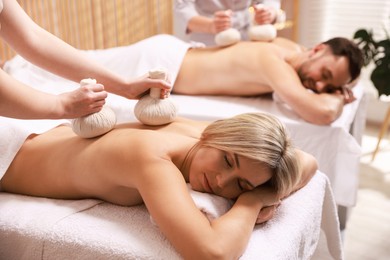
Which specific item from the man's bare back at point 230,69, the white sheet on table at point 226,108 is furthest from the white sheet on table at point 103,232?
the man's bare back at point 230,69

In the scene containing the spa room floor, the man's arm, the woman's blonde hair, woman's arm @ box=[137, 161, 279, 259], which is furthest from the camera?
the spa room floor

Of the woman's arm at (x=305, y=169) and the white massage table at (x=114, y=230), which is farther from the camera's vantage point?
the woman's arm at (x=305, y=169)

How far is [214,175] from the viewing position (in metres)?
1.23

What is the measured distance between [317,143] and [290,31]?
2.02 metres

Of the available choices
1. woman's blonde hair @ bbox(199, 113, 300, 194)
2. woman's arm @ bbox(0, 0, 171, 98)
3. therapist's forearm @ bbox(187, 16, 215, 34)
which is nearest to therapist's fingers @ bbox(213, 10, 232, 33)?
therapist's forearm @ bbox(187, 16, 215, 34)

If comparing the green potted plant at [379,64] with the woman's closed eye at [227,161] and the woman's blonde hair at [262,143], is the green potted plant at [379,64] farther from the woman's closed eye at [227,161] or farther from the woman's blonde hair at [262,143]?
the woman's closed eye at [227,161]

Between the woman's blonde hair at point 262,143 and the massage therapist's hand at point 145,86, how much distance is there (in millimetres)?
246

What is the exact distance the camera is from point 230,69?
230 centimetres

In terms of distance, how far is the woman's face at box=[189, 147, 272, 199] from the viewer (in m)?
1.18

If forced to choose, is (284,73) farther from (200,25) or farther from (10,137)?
(10,137)

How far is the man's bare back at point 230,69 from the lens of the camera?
87.8 inches

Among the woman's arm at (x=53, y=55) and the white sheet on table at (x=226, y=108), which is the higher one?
the woman's arm at (x=53, y=55)

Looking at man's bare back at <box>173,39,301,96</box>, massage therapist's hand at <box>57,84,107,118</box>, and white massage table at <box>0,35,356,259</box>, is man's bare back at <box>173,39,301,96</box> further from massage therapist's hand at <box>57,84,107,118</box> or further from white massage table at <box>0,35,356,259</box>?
massage therapist's hand at <box>57,84,107,118</box>

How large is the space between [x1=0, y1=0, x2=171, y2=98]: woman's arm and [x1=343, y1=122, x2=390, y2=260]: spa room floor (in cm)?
127
